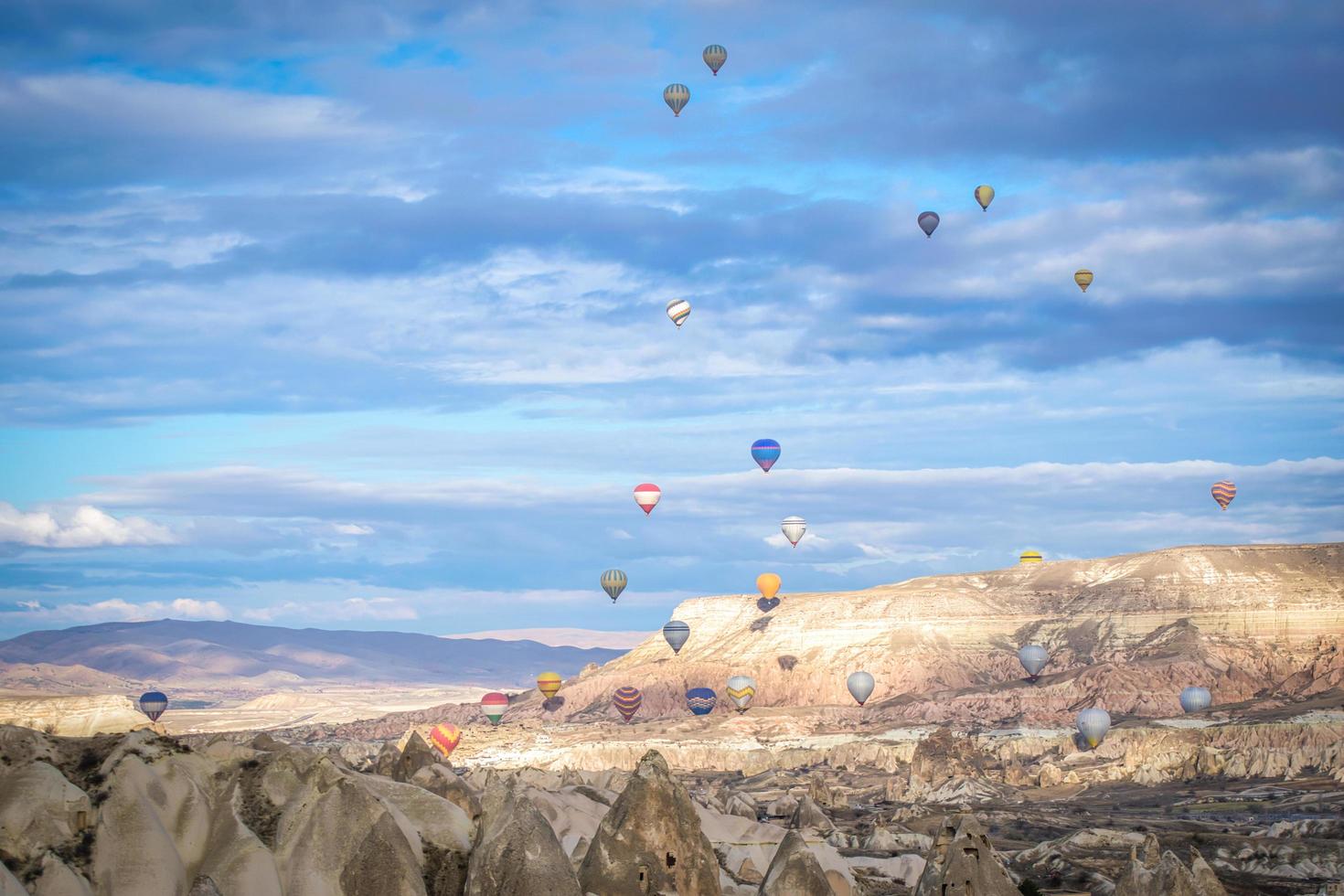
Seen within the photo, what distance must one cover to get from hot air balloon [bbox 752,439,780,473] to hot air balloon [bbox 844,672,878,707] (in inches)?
1451

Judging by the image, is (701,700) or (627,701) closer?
(701,700)

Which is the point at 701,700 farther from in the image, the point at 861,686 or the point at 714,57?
the point at 714,57

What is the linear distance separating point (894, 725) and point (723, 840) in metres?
105

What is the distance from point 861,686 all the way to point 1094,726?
43425 millimetres

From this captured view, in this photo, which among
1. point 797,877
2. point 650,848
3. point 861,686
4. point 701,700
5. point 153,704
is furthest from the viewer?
point 701,700

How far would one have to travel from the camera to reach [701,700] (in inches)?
7456

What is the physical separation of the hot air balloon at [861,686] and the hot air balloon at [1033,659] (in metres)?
18.3

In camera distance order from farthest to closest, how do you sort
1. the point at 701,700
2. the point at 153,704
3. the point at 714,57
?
the point at 701,700 → the point at 153,704 → the point at 714,57

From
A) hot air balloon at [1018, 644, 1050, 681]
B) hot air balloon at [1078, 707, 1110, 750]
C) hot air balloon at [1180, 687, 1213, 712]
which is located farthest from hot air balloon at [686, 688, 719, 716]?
hot air balloon at [1180, 687, 1213, 712]

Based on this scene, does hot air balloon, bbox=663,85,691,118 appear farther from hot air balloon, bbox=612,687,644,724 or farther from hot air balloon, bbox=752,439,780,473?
hot air balloon, bbox=612,687,644,724

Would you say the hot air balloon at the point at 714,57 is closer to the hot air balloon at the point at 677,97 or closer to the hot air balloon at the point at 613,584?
the hot air balloon at the point at 677,97

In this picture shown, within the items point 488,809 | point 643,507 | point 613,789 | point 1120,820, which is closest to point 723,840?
point 613,789

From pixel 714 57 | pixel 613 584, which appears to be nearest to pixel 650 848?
pixel 714 57

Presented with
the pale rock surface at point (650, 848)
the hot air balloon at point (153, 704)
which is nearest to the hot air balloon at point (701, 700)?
the hot air balloon at point (153, 704)
